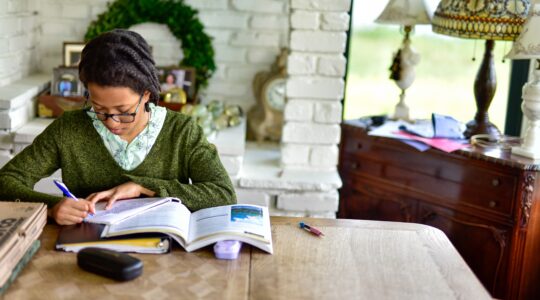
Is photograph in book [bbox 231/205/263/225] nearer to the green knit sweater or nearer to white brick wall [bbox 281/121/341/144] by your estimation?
the green knit sweater

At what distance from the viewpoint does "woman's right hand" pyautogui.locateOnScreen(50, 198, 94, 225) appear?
1798 millimetres

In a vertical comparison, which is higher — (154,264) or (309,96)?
(309,96)

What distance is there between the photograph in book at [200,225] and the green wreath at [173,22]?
1.69 metres

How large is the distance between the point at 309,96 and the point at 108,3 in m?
1.11

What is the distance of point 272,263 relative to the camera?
5.56 feet

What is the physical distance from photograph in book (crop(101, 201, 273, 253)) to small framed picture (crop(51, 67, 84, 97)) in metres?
1.54

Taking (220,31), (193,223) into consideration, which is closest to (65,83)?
(220,31)

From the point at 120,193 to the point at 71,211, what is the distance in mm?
160

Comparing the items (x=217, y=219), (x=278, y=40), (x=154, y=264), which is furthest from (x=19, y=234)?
(x=278, y=40)

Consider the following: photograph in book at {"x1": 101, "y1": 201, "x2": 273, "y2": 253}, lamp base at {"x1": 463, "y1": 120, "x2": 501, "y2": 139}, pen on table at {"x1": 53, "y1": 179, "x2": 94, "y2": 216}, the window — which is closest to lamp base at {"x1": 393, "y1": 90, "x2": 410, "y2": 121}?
lamp base at {"x1": 463, "y1": 120, "x2": 501, "y2": 139}

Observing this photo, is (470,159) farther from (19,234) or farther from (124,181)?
(19,234)

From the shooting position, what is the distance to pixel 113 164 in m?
2.07

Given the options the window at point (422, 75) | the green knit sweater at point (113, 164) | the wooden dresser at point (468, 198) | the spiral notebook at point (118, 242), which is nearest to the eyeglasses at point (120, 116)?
the green knit sweater at point (113, 164)

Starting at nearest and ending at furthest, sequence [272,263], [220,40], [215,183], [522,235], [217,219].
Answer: [272,263]
[217,219]
[215,183]
[522,235]
[220,40]
